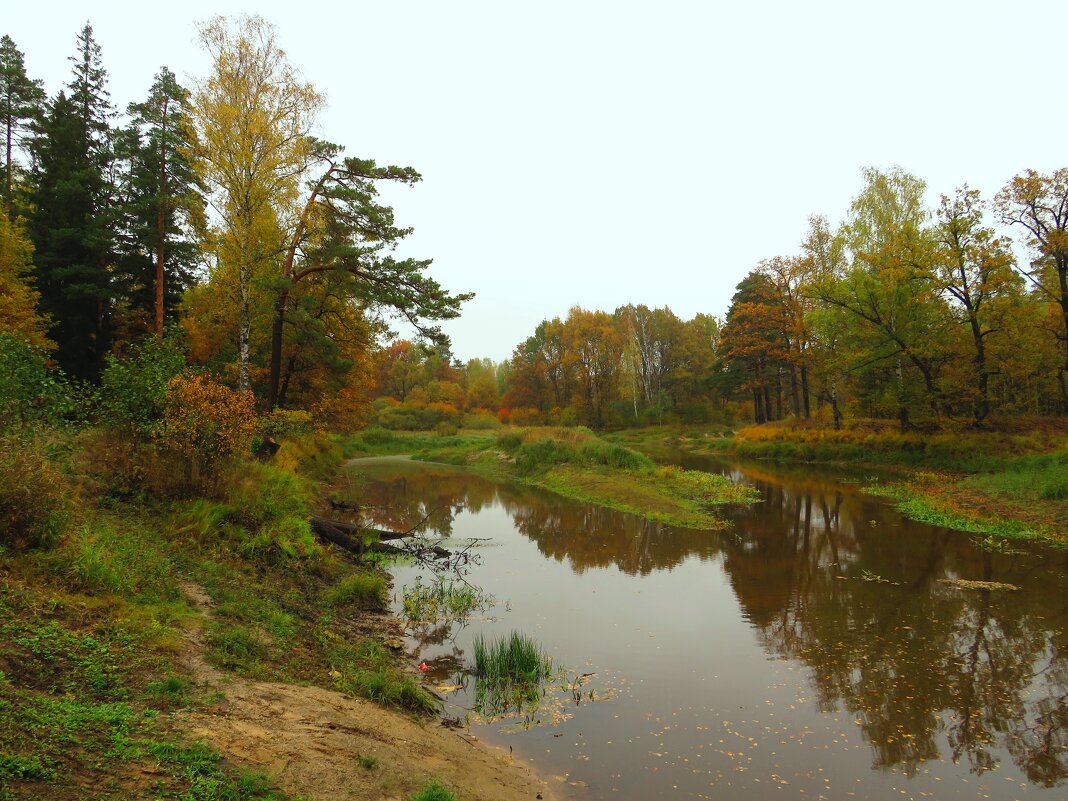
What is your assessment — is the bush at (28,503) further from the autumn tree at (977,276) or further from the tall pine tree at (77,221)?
the autumn tree at (977,276)

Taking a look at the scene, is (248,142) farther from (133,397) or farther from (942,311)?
(942,311)

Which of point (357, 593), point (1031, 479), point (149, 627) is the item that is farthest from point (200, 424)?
point (1031, 479)

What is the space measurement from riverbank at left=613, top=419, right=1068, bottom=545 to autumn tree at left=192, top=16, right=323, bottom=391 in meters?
22.3

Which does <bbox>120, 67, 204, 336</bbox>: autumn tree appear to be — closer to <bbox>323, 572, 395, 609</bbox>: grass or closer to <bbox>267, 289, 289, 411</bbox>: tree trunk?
<bbox>267, 289, 289, 411</bbox>: tree trunk

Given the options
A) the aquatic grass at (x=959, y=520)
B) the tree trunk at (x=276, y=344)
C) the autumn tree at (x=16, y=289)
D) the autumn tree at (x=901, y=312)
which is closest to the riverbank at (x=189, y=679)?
the tree trunk at (x=276, y=344)

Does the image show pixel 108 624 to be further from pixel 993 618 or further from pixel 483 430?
pixel 483 430

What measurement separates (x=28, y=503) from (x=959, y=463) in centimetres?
3132

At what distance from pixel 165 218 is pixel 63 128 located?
6.62m

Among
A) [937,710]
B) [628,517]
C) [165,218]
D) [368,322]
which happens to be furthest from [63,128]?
[937,710]

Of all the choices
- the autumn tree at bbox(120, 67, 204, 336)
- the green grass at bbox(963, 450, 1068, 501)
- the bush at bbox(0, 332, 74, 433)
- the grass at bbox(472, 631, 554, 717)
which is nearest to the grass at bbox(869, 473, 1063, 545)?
the green grass at bbox(963, 450, 1068, 501)

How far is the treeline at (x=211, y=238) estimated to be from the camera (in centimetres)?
1722

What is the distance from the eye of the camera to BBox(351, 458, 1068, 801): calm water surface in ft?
18.8

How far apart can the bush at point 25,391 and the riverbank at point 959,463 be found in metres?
21.2

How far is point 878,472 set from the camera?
27.8 meters
